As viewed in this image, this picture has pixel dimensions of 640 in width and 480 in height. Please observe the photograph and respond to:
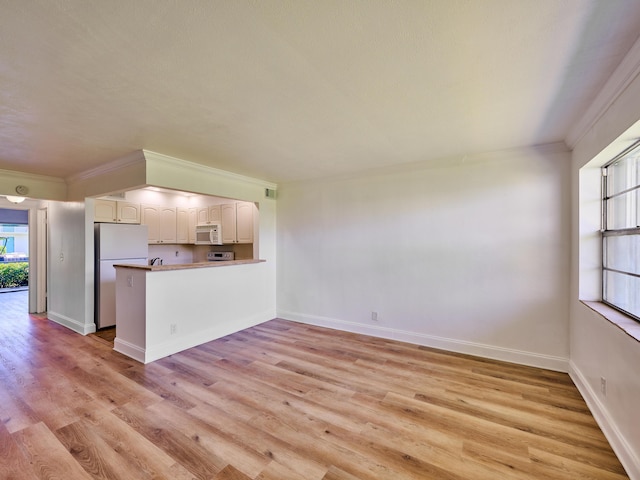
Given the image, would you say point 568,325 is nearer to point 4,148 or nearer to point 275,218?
point 275,218

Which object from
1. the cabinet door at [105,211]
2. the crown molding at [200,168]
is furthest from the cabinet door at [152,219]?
the crown molding at [200,168]

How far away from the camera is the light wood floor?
5.63 ft

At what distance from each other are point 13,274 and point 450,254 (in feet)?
36.4

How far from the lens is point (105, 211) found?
16.0ft

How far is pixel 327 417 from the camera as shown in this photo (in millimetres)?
2197

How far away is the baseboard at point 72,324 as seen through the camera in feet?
13.7

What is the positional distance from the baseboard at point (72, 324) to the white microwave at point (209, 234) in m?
2.18

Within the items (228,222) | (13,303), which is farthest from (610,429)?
(13,303)

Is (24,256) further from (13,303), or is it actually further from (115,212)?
(115,212)

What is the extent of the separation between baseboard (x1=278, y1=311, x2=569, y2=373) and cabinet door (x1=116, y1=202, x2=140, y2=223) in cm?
358

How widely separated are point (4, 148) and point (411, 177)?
14.7 ft

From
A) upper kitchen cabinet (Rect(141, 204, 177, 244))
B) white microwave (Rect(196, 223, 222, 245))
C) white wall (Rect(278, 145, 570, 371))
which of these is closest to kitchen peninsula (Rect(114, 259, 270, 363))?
white wall (Rect(278, 145, 570, 371))

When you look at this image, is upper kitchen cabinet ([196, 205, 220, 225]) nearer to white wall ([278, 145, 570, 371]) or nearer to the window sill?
white wall ([278, 145, 570, 371])

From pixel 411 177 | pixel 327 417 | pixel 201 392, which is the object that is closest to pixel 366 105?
pixel 411 177
